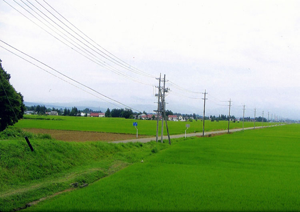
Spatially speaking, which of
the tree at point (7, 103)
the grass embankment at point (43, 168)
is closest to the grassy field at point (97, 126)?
the tree at point (7, 103)

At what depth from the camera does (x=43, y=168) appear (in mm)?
14641

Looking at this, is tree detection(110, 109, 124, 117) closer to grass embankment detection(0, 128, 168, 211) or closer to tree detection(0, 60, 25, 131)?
tree detection(0, 60, 25, 131)

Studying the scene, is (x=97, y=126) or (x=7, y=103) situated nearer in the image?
(x=7, y=103)

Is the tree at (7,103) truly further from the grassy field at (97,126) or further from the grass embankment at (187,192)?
the grassy field at (97,126)

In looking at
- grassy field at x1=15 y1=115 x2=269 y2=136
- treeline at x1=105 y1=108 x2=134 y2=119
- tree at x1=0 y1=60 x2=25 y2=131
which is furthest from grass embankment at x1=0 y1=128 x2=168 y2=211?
treeline at x1=105 y1=108 x2=134 y2=119

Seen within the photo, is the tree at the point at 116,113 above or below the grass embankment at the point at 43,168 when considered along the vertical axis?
above

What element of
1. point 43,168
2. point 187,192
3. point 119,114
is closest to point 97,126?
point 43,168

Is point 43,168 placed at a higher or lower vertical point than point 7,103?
lower

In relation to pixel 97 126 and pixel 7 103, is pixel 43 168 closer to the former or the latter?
pixel 7 103

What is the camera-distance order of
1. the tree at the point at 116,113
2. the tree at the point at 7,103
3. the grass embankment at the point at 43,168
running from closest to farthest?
the grass embankment at the point at 43,168 < the tree at the point at 7,103 < the tree at the point at 116,113

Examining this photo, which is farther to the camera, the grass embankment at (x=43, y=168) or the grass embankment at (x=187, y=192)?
the grass embankment at (x=43, y=168)

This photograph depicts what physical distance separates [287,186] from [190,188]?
460cm

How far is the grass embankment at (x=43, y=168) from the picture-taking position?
1073cm

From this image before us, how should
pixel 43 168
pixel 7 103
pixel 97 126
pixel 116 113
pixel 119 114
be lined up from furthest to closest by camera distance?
1. pixel 116 113
2. pixel 119 114
3. pixel 97 126
4. pixel 7 103
5. pixel 43 168
